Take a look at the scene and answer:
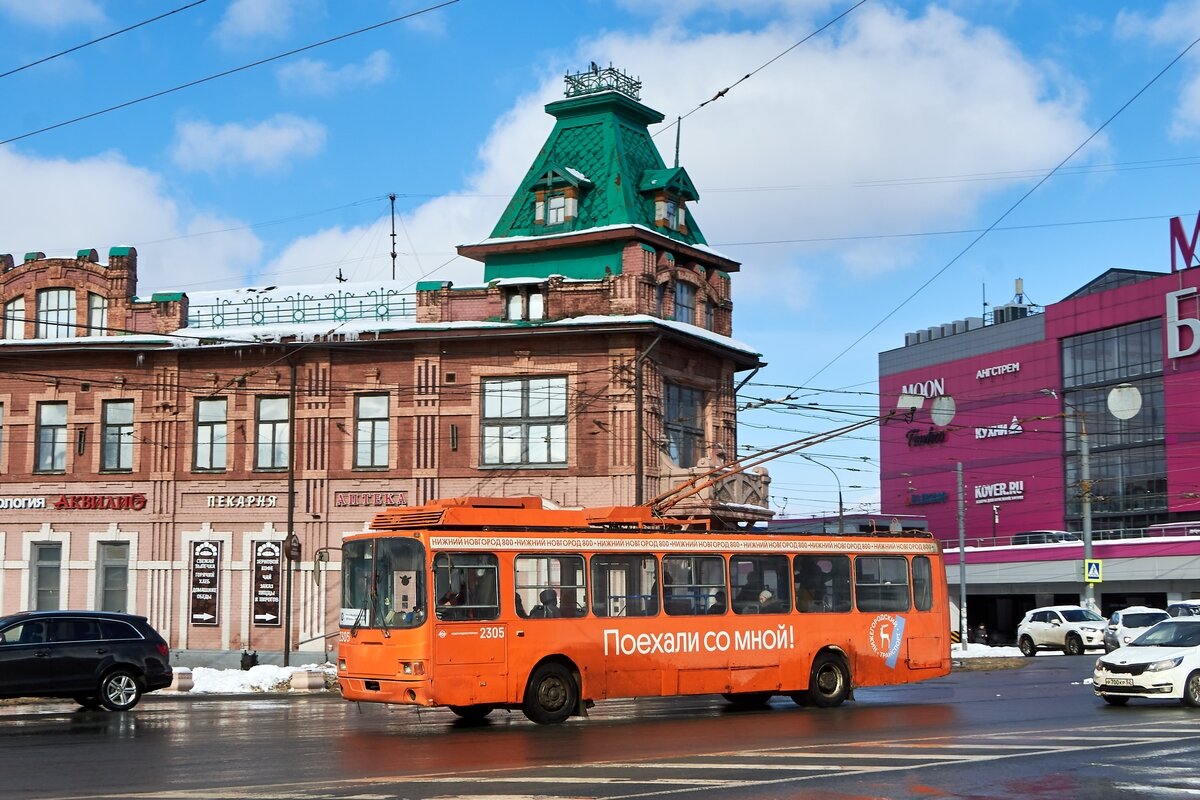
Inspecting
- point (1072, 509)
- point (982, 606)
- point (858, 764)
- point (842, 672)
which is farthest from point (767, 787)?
point (1072, 509)

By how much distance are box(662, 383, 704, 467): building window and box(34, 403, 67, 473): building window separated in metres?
18.3

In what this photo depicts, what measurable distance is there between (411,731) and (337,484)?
21463 millimetres

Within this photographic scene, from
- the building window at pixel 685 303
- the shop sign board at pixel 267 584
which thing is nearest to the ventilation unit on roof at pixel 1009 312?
the building window at pixel 685 303

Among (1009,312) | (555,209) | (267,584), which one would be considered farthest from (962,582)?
(1009,312)

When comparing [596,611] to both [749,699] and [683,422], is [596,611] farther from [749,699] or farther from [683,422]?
[683,422]

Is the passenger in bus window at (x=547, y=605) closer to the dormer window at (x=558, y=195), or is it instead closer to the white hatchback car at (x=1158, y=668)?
the white hatchback car at (x=1158, y=668)

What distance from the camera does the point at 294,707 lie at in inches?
979

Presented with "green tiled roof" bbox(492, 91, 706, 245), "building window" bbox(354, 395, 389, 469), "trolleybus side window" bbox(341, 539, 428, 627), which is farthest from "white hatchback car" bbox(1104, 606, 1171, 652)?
"trolleybus side window" bbox(341, 539, 428, 627)

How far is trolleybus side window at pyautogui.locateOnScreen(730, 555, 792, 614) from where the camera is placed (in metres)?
22.2

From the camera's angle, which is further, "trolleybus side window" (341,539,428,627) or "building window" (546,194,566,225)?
"building window" (546,194,566,225)

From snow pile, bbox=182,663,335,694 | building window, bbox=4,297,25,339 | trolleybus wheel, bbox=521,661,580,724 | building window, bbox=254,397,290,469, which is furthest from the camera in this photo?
building window, bbox=4,297,25,339

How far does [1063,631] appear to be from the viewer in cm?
4669

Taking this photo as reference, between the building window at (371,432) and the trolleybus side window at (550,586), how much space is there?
20.2 meters

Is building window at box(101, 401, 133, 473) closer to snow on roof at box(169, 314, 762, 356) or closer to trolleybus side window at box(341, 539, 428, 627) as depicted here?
snow on roof at box(169, 314, 762, 356)
